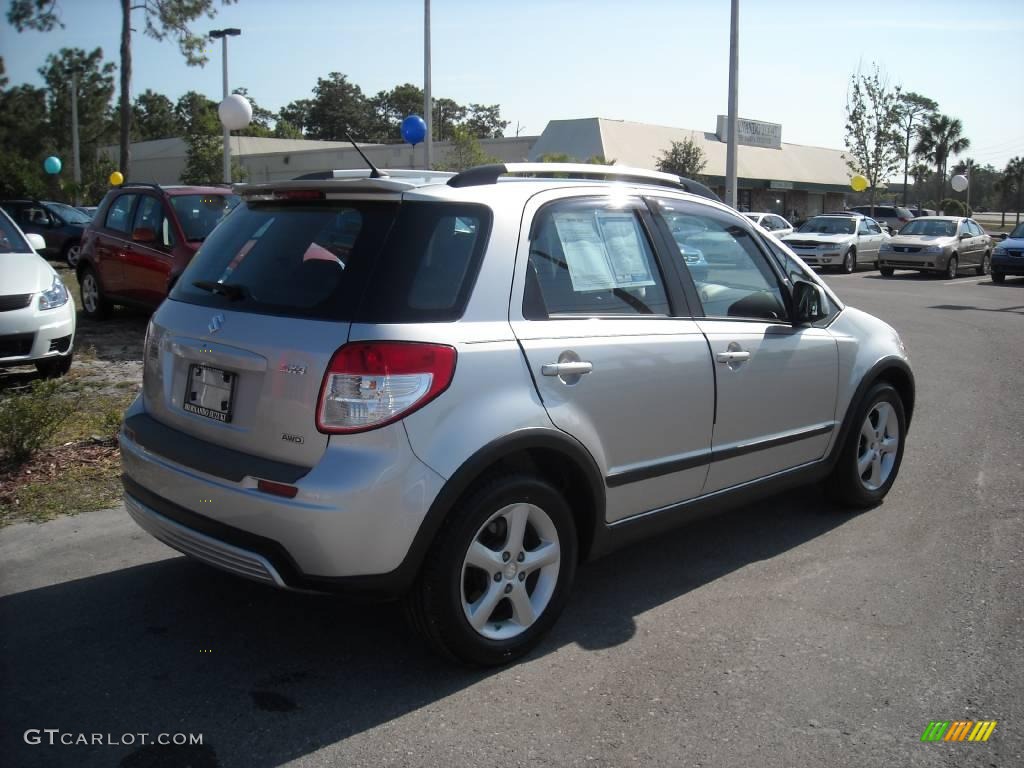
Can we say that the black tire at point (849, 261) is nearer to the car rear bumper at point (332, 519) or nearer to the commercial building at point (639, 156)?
the commercial building at point (639, 156)

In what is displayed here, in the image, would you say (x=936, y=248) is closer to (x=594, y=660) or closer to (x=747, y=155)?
(x=747, y=155)

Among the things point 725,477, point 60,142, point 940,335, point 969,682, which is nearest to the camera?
point 969,682

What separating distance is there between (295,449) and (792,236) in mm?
26911

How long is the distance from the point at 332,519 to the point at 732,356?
2.09 m

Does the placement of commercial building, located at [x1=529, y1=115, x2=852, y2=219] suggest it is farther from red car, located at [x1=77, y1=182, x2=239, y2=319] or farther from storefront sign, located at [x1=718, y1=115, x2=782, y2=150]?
red car, located at [x1=77, y1=182, x2=239, y2=319]

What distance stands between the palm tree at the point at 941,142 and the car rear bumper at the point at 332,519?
8919 centimetres

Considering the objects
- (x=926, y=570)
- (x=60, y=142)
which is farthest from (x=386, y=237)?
(x=60, y=142)

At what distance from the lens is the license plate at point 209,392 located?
11.5 ft

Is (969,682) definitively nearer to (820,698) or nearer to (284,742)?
(820,698)

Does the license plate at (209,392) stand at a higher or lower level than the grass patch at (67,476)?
higher

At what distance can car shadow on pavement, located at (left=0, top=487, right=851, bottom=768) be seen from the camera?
3.17 metres

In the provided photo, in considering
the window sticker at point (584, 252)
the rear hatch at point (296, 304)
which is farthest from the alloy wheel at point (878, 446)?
the rear hatch at point (296, 304)

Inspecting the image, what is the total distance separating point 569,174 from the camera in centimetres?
421

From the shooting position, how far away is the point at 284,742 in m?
3.11
